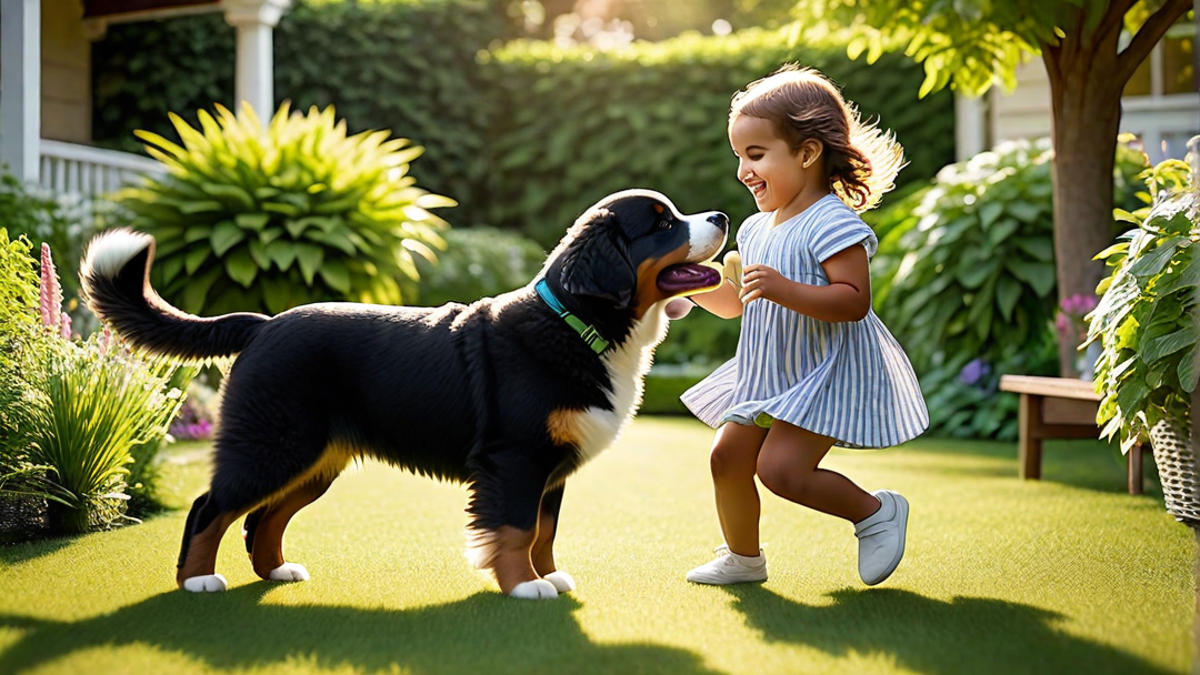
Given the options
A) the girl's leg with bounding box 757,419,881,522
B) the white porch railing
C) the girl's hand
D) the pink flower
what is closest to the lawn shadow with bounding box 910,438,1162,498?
the girl's leg with bounding box 757,419,881,522

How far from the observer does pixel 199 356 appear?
10.6 ft

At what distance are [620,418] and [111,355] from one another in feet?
7.10

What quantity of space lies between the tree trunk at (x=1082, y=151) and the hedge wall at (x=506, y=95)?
5.60 m

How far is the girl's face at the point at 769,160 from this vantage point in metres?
3.40

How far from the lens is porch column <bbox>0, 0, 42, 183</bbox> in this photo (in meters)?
8.06

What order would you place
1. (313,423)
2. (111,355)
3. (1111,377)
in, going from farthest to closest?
(111,355)
(1111,377)
(313,423)

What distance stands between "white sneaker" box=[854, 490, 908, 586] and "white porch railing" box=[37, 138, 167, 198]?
700 cm

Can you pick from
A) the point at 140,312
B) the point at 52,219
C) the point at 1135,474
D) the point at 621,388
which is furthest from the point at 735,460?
the point at 52,219

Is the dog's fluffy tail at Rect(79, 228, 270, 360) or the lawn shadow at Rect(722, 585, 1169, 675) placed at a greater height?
the dog's fluffy tail at Rect(79, 228, 270, 360)

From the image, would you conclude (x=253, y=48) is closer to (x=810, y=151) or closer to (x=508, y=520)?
(x=810, y=151)

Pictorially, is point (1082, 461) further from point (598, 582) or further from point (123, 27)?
point (123, 27)

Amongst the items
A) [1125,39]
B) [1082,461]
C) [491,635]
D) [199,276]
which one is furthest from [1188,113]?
[491,635]

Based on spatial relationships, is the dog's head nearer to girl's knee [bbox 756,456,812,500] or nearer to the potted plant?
girl's knee [bbox 756,456,812,500]

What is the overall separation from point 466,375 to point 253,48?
26.1 feet
